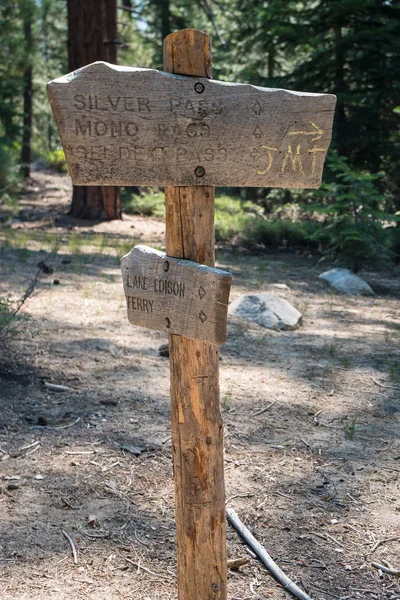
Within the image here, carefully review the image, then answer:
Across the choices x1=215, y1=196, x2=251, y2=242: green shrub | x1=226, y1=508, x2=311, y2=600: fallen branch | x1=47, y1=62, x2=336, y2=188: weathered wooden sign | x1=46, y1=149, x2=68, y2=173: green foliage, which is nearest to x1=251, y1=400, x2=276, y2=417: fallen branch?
x1=226, y1=508, x2=311, y2=600: fallen branch

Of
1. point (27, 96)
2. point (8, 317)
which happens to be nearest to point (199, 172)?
point (8, 317)

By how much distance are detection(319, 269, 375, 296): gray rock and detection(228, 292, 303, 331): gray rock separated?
186 cm

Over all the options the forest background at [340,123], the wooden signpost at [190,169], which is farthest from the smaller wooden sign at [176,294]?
the forest background at [340,123]

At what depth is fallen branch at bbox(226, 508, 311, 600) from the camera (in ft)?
10.5

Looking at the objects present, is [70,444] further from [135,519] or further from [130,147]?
[130,147]

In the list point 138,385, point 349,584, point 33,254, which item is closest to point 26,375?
point 138,385

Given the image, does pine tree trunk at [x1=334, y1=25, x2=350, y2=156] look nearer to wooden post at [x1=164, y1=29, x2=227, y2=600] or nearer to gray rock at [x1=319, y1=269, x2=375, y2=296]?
gray rock at [x1=319, y1=269, x2=375, y2=296]

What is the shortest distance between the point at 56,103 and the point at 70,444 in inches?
106

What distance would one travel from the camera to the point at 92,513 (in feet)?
12.3

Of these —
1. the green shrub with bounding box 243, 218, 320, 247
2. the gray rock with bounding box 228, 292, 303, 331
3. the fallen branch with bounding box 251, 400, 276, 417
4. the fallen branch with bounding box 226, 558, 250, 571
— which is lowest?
the fallen branch with bounding box 226, 558, 250, 571

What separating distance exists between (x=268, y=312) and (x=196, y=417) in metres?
4.69

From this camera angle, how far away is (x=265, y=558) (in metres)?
3.42

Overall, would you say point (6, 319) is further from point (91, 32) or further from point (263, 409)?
point (91, 32)

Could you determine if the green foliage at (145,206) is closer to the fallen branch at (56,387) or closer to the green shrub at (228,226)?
the green shrub at (228,226)
